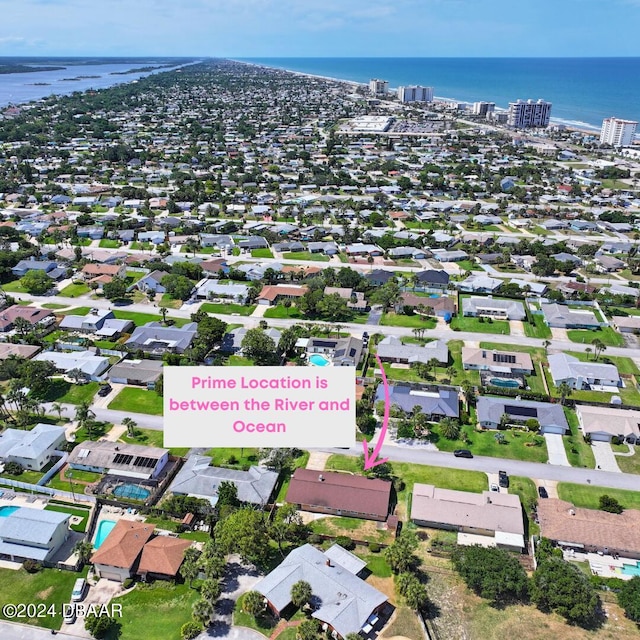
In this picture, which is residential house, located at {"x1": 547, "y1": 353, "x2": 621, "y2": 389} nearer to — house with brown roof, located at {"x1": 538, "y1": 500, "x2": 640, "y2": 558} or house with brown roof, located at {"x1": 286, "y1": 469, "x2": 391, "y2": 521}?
house with brown roof, located at {"x1": 538, "y1": 500, "x2": 640, "y2": 558}

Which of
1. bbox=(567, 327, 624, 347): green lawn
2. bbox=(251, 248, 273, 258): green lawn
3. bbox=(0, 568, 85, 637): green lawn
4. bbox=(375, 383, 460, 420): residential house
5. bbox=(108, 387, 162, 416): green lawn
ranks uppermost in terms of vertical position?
bbox=(251, 248, 273, 258): green lawn

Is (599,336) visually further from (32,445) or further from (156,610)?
(32,445)

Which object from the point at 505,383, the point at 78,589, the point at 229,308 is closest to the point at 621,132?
the point at 505,383

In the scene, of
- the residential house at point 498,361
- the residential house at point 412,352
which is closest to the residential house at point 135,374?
the residential house at point 412,352

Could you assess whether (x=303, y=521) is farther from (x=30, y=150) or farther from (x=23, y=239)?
(x=30, y=150)

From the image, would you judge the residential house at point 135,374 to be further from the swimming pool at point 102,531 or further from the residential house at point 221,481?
the swimming pool at point 102,531

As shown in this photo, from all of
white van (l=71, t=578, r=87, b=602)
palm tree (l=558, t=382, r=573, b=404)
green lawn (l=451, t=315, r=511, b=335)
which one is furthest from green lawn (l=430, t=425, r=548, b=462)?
white van (l=71, t=578, r=87, b=602)

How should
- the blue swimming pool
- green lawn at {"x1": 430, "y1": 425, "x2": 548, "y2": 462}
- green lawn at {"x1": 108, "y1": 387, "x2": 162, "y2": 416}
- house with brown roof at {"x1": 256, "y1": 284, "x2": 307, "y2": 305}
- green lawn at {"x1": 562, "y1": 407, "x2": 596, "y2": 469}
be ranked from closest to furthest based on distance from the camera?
the blue swimming pool < green lawn at {"x1": 562, "y1": 407, "x2": 596, "y2": 469} < green lawn at {"x1": 430, "y1": 425, "x2": 548, "y2": 462} < green lawn at {"x1": 108, "y1": 387, "x2": 162, "y2": 416} < house with brown roof at {"x1": 256, "y1": 284, "x2": 307, "y2": 305}
